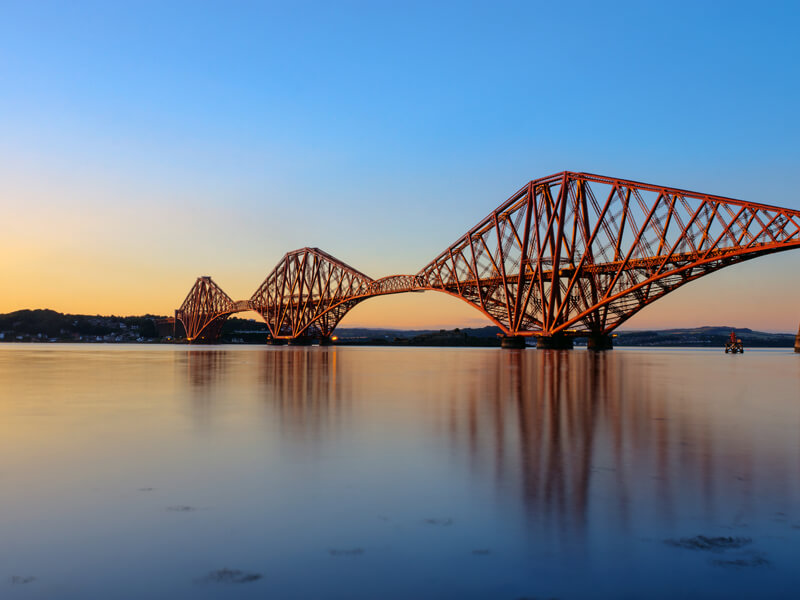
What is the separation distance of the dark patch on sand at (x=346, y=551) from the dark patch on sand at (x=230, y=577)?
0.58 meters

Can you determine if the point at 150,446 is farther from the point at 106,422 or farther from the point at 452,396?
the point at 452,396

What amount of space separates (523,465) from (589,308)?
213 ft

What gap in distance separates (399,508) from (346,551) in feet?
4.15

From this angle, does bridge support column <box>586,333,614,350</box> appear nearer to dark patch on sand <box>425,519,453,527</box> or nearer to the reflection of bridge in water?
the reflection of bridge in water

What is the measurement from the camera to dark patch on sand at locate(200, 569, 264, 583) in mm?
3971

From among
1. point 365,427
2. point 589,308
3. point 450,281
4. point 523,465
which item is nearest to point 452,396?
point 365,427

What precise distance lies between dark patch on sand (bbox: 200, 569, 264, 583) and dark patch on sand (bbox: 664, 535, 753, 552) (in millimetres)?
3013

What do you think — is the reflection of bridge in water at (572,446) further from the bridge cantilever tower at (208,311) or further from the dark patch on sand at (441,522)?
the bridge cantilever tower at (208,311)

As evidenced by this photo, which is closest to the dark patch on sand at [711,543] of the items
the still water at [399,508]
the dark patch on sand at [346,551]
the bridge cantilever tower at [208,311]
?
the still water at [399,508]

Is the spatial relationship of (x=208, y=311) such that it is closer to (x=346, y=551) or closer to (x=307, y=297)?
(x=307, y=297)

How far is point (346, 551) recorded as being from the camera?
4.47 m

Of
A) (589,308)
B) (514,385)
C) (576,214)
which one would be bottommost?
(514,385)

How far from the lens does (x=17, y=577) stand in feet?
13.1

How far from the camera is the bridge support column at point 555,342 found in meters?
76.2
